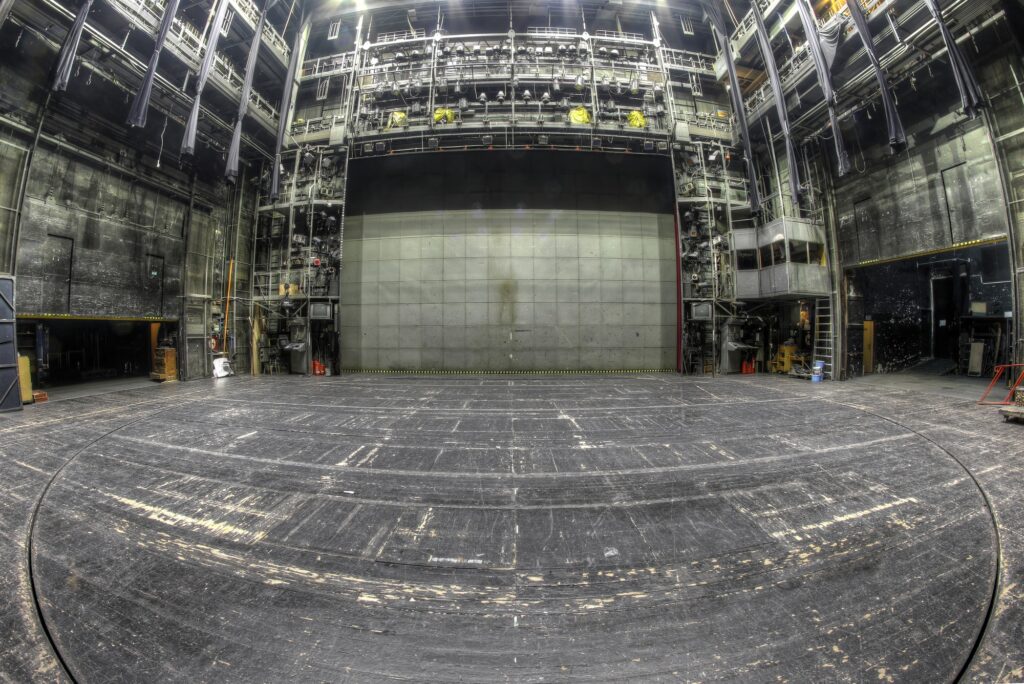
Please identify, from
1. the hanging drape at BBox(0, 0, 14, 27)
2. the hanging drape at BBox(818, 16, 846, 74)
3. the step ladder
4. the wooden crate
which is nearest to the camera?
the hanging drape at BBox(0, 0, 14, 27)

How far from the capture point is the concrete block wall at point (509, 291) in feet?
40.6

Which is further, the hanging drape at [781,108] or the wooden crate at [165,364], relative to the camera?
the wooden crate at [165,364]

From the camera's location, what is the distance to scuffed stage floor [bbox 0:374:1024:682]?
58.8 inches

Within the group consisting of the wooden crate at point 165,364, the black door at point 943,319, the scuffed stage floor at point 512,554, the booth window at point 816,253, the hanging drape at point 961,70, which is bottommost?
the scuffed stage floor at point 512,554

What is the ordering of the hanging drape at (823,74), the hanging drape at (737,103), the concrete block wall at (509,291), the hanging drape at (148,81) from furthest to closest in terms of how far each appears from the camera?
the concrete block wall at (509,291)
the hanging drape at (737,103)
the hanging drape at (823,74)
the hanging drape at (148,81)

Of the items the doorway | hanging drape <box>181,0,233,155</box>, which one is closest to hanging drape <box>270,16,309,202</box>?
hanging drape <box>181,0,233,155</box>

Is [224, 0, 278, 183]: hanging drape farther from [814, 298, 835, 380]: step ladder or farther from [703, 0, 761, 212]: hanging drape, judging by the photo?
[814, 298, 835, 380]: step ladder

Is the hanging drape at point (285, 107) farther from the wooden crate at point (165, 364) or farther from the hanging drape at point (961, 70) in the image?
the hanging drape at point (961, 70)

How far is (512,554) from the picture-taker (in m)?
2.25

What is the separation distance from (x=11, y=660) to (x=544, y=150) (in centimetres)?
1424

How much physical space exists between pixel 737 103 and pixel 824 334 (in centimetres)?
886

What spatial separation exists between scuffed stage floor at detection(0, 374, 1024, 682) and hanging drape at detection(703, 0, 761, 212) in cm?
930

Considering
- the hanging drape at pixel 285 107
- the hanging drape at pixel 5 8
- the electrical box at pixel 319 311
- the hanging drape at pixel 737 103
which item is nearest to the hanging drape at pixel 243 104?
the hanging drape at pixel 285 107

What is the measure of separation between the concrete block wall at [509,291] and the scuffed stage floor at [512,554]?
7457 mm
